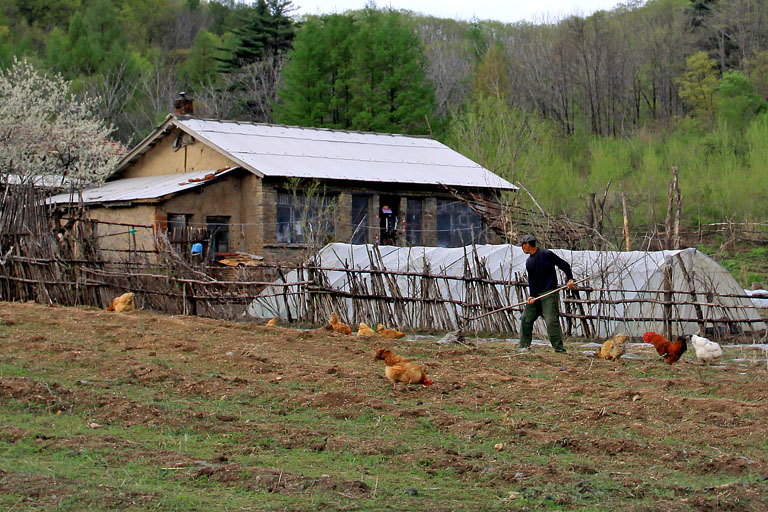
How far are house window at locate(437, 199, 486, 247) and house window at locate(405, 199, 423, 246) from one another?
27.7 inches

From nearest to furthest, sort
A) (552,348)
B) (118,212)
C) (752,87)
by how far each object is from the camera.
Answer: (552,348), (118,212), (752,87)

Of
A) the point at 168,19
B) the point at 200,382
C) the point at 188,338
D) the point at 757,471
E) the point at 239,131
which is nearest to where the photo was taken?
the point at 757,471

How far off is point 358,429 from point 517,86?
164ft

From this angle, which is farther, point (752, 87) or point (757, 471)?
point (752, 87)

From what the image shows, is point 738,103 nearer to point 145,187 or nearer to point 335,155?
point 335,155

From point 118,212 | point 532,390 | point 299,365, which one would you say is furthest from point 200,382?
point 118,212

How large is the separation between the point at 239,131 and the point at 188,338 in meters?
17.4

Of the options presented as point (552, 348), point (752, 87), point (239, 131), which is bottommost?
point (552, 348)

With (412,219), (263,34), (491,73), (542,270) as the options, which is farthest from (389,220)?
(491,73)

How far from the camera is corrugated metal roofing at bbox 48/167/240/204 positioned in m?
24.9

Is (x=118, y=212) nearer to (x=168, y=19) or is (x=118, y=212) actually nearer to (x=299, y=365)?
(x=299, y=365)

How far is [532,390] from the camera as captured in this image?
9.23 meters

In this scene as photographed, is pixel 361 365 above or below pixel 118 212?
below

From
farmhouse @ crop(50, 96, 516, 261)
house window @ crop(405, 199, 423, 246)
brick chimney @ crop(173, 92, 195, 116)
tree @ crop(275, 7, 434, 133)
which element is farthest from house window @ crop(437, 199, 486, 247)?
tree @ crop(275, 7, 434, 133)
